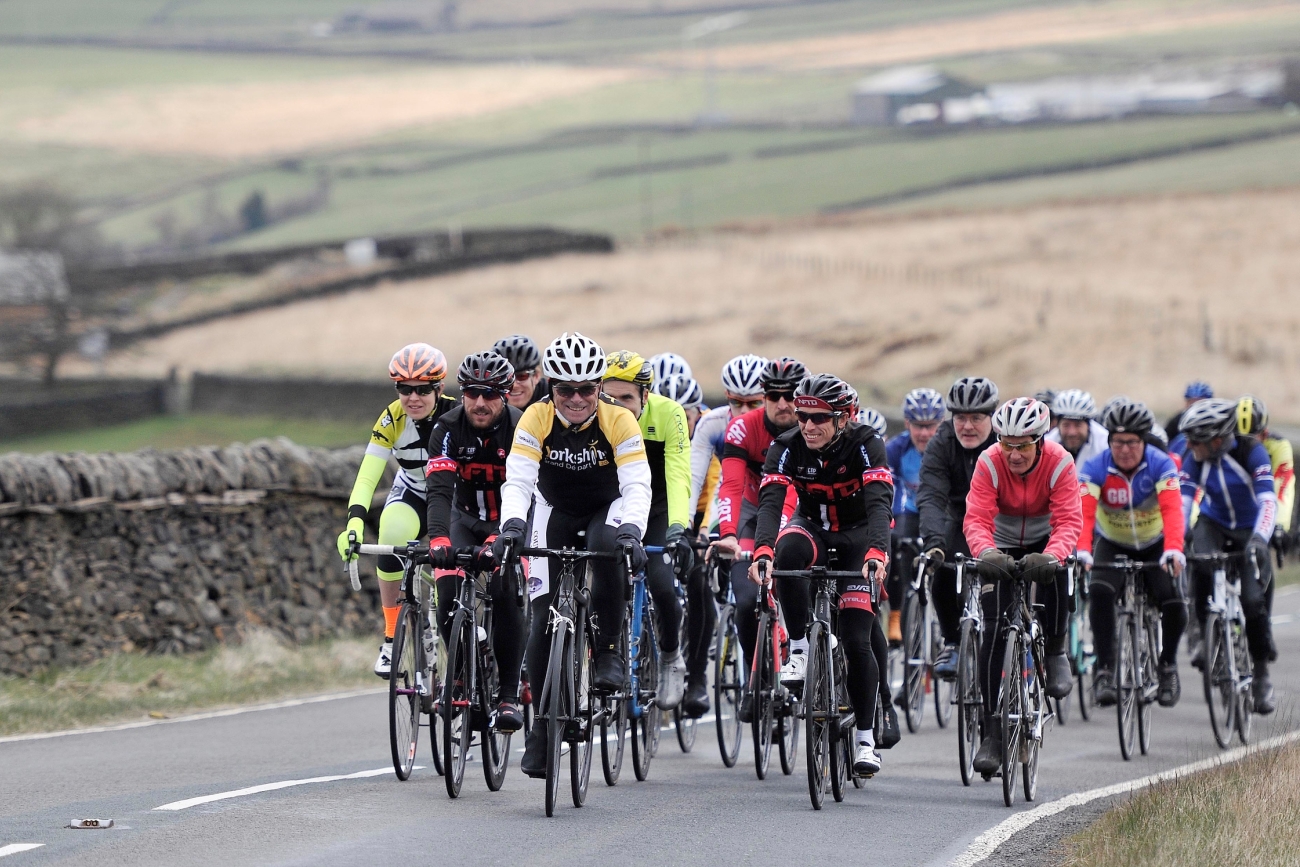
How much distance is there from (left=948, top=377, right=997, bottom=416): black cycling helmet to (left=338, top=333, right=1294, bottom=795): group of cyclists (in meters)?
0.02

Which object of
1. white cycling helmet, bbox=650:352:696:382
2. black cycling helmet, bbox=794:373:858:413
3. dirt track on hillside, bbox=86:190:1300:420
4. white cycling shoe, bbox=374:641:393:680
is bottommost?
white cycling shoe, bbox=374:641:393:680

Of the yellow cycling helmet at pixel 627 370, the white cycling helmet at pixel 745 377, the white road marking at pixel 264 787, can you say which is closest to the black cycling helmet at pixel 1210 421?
the white cycling helmet at pixel 745 377

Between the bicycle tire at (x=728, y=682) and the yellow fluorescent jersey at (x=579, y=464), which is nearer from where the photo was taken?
the yellow fluorescent jersey at (x=579, y=464)

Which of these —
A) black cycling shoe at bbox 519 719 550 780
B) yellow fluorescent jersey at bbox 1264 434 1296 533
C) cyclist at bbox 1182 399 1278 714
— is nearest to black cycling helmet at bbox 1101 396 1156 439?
cyclist at bbox 1182 399 1278 714

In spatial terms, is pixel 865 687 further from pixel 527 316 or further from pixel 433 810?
pixel 527 316

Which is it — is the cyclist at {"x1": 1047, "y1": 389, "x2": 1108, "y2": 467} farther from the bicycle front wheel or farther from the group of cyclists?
the bicycle front wheel

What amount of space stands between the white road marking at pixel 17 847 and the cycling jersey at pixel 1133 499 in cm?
690

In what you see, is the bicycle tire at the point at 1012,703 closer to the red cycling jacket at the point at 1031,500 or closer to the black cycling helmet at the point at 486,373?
the red cycling jacket at the point at 1031,500

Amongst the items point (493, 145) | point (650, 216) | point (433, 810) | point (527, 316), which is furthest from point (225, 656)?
point (493, 145)

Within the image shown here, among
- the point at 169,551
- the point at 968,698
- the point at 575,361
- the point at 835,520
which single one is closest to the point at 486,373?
the point at 575,361

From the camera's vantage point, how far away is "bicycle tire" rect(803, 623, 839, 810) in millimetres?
9875

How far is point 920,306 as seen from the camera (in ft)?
234

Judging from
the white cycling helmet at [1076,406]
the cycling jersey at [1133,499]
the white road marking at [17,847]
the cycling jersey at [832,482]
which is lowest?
the white road marking at [17,847]

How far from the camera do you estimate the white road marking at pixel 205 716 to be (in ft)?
42.2
